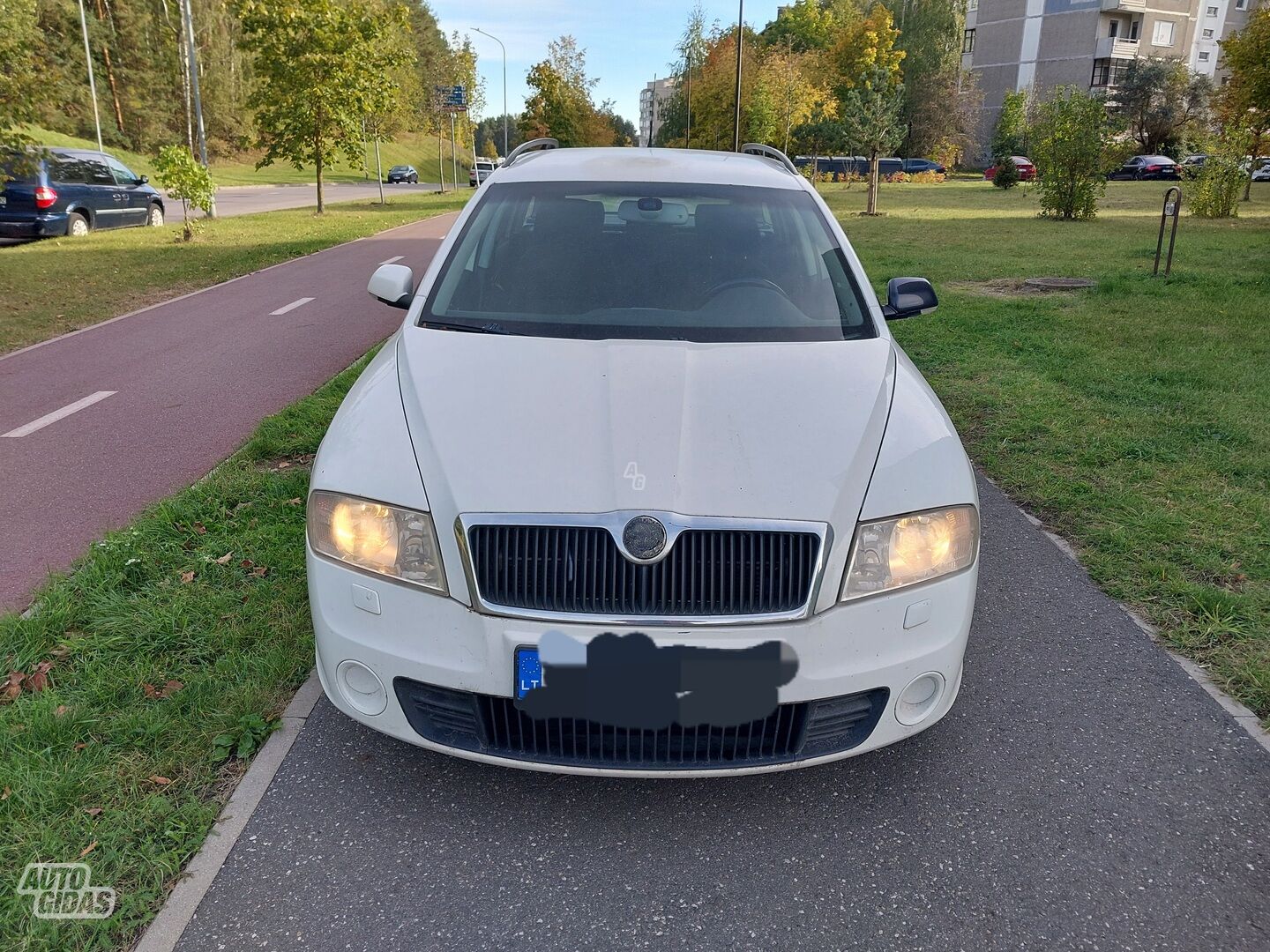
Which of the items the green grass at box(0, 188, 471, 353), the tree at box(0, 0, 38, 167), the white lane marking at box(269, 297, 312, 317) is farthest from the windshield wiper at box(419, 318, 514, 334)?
the tree at box(0, 0, 38, 167)

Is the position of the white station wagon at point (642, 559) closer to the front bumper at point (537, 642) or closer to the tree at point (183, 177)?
the front bumper at point (537, 642)

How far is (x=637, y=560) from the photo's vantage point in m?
2.31

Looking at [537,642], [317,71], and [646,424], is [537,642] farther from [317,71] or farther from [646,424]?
[317,71]

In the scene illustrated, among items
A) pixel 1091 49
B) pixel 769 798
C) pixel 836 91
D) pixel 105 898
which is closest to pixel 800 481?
pixel 769 798

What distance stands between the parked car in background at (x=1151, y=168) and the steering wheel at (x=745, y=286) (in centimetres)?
5091

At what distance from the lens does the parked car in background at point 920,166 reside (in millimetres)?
55562

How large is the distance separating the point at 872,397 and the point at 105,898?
8.12 ft

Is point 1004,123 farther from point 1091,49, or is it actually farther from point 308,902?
point 308,902

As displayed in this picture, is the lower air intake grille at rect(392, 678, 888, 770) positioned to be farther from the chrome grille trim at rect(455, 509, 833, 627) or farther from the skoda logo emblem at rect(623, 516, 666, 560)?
the skoda logo emblem at rect(623, 516, 666, 560)

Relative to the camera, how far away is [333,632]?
2.55 meters

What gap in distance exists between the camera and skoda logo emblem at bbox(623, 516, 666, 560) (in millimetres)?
2318

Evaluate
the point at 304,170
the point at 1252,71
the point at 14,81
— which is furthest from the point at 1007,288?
the point at 304,170

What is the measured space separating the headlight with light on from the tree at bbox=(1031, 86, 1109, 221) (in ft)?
73.5

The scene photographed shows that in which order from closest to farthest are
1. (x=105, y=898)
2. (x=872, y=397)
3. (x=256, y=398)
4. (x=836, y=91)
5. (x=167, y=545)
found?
(x=105, y=898) → (x=872, y=397) → (x=167, y=545) → (x=256, y=398) → (x=836, y=91)
